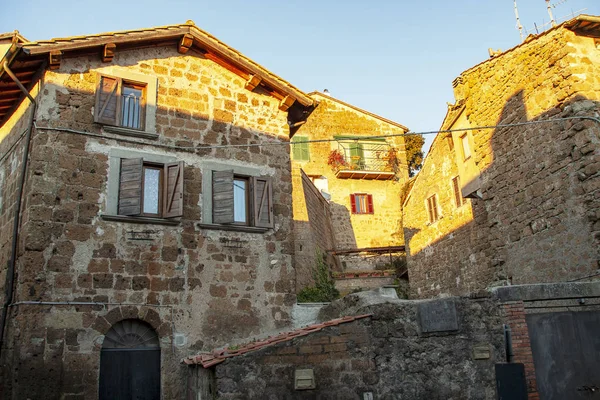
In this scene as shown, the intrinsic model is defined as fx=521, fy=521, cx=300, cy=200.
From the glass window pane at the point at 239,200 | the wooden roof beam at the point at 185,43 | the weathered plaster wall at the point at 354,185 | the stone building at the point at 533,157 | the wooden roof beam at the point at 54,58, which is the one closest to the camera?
the stone building at the point at 533,157

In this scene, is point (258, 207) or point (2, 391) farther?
point (258, 207)

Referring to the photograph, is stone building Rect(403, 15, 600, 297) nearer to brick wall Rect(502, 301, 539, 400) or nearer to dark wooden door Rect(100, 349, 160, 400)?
brick wall Rect(502, 301, 539, 400)

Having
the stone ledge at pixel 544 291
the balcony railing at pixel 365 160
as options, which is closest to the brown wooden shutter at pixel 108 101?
the stone ledge at pixel 544 291

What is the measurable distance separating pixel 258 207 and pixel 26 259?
192 inches

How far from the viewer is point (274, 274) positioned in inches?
466

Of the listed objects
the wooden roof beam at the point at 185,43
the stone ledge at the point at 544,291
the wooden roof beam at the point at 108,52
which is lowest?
the stone ledge at the point at 544,291

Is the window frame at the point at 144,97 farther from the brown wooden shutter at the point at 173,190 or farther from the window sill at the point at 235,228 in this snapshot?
the window sill at the point at 235,228

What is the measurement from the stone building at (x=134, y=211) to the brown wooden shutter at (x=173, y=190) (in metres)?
0.03

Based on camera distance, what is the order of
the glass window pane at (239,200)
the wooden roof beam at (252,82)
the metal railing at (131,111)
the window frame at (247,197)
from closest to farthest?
the metal railing at (131,111) → the window frame at (247,197) → the glass window pane at (239,200) → the wooden roof beam at (252,82)

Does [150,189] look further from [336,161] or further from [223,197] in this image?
[336,161]

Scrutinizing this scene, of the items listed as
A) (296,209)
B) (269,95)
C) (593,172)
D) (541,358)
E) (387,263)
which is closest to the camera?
(541,358)

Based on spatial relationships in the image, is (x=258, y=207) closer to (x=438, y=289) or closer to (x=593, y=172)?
(x=593, y=172)

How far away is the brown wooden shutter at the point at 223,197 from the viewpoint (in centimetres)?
1144

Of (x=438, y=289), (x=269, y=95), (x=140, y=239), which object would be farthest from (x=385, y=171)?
(x=140, y=239)
